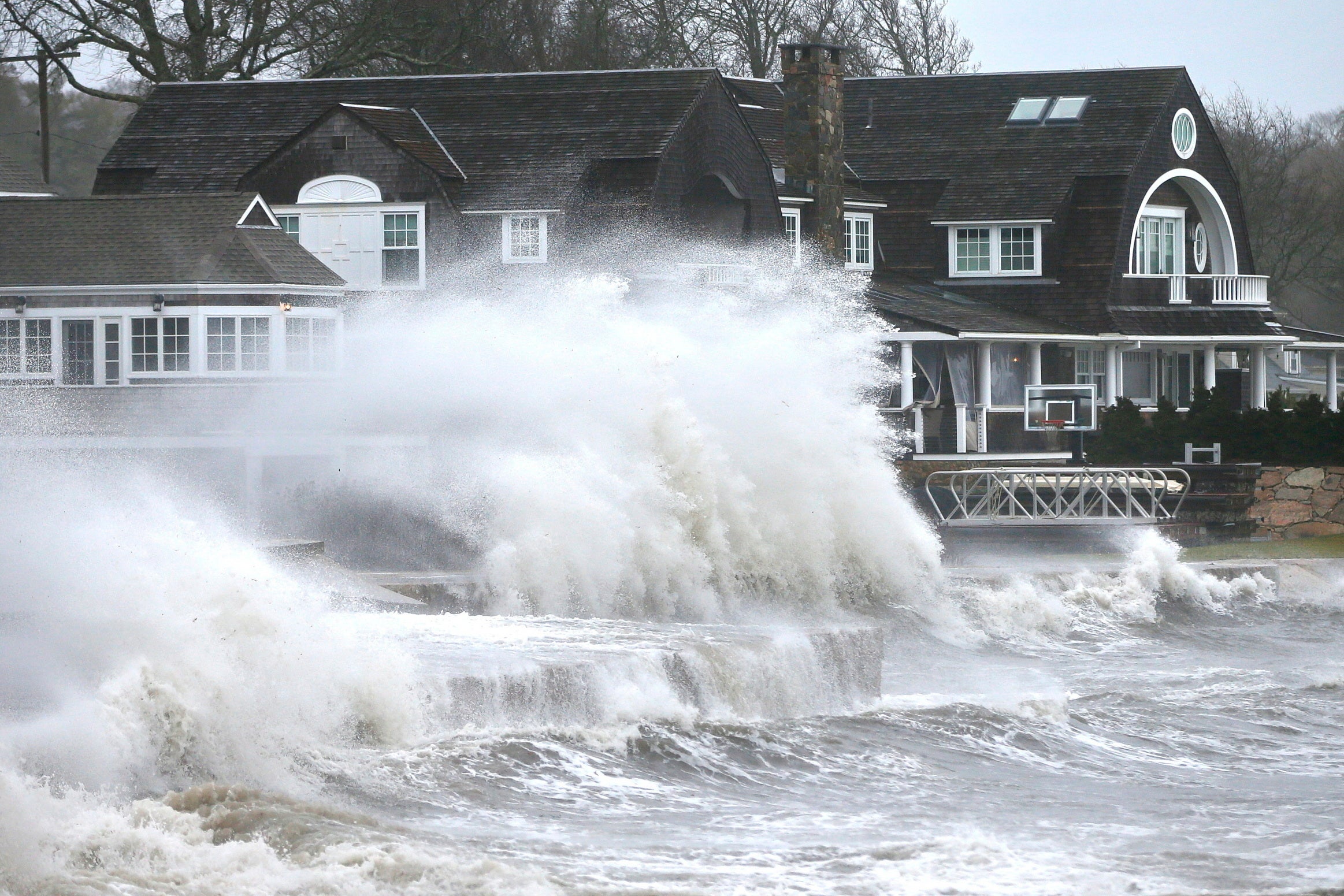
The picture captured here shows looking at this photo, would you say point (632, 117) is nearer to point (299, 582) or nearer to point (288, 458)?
point (288, 458)

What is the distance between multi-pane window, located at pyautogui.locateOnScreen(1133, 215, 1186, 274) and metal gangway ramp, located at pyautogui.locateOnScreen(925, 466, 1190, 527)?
1378 cm

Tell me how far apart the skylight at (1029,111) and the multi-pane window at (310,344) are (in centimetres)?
1910

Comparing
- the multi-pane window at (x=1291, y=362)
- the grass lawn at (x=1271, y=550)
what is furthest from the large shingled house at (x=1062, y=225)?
the grass lawn at (x=1271, y=550)

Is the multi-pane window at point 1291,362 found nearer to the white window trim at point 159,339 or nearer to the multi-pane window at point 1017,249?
the multi-pane window at point 1017,249

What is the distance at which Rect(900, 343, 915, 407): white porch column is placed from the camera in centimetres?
3578

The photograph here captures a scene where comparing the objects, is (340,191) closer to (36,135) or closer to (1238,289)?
(1238,289)

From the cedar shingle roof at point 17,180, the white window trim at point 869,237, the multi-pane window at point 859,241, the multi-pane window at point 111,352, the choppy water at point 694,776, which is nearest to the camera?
the choppy water at point 694,776

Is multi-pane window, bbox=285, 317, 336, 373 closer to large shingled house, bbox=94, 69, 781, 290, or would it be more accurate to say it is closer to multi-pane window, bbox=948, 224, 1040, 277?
large shingled house, bbox=94, 69, 781, 290

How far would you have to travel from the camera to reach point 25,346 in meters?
28.8

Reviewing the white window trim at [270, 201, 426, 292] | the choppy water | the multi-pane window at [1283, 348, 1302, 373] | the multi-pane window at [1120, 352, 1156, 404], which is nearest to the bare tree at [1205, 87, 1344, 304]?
the multi-pane window at [1283, 348, 1302, 373]

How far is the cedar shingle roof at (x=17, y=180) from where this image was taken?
38.5 metres

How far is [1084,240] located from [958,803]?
1173 inches

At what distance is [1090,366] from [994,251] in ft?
10.2

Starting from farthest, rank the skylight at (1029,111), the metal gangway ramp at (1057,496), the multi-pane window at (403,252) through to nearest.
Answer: the skylight at (1029,111), the multi-pane window at (403,252), the metal gangway ramp at (1057,496)
